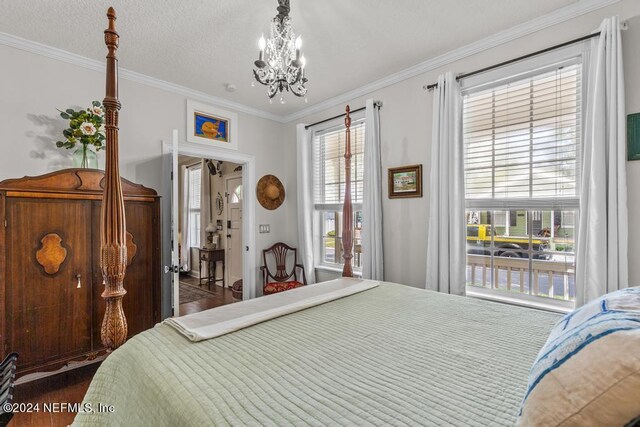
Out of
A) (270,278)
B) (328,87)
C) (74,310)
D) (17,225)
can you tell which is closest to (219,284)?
(270,278)

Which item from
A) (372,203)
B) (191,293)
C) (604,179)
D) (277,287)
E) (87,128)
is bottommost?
(191,293)

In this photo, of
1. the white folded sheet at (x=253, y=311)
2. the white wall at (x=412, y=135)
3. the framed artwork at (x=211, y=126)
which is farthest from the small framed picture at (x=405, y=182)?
the framed artwork at (x=211, y=126)

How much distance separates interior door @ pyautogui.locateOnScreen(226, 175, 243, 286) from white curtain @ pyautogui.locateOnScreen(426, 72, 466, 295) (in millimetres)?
3425

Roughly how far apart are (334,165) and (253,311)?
2607 millimetres

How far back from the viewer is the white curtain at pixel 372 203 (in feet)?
10.5

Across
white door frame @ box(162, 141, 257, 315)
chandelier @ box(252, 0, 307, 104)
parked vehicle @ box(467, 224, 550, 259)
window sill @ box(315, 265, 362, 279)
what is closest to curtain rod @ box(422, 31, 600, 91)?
parked vehicle @ box(467, 224, 550, 259)

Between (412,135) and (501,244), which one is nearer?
(501,244)

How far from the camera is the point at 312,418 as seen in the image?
2.62ft

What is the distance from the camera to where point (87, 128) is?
2471 millimetres

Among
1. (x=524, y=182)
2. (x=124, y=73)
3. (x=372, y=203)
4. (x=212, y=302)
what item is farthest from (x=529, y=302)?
(x=124, y=73)

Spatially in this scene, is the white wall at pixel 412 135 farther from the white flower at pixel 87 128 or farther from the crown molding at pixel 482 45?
the white flower at pixel 87 128

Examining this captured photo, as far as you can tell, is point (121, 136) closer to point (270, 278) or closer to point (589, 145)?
point (270, 278)

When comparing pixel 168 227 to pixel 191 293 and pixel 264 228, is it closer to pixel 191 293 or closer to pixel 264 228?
pixel 264 228

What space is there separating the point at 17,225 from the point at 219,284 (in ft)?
12.6
